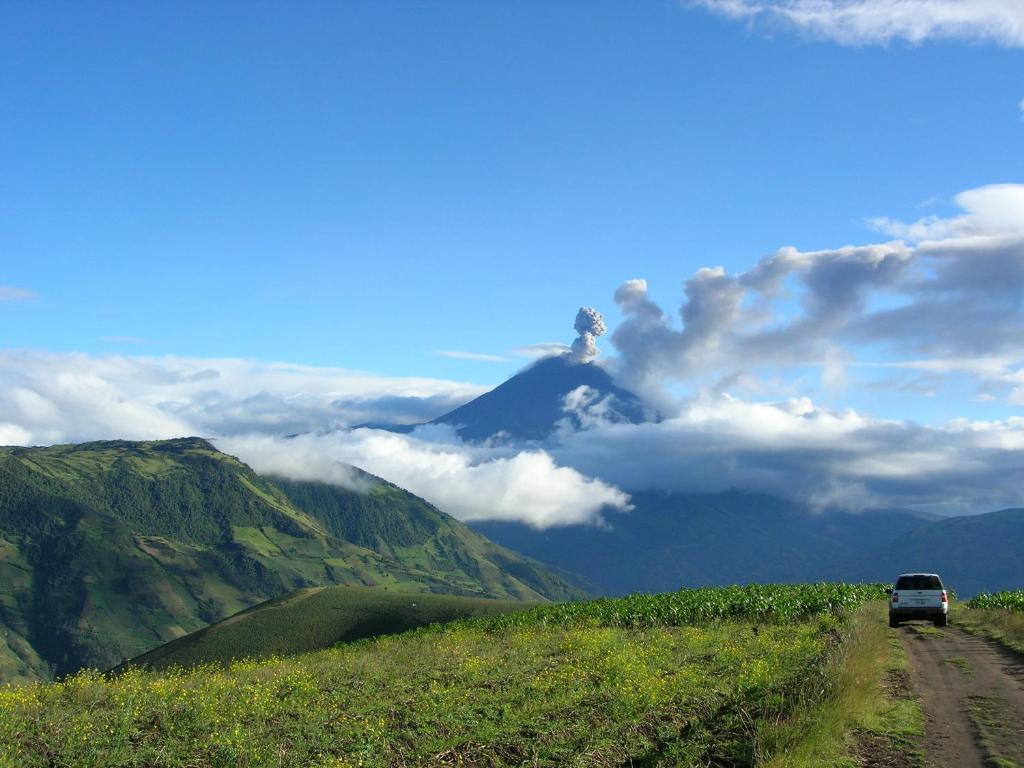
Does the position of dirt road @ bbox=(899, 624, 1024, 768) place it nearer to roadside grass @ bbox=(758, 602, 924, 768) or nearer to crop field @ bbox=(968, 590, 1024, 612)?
roadside grass @ bbox=(758, 602, 924, 768)

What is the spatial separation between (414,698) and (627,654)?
10.2 metres

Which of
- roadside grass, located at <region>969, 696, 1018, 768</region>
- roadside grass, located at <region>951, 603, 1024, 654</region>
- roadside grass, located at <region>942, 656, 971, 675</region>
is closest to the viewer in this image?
roadside grass, located at <region>969, 696, 1018, 768</region>

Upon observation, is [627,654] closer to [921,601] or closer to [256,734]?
[256,734]

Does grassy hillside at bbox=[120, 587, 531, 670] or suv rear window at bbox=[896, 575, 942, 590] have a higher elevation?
suv rear window at bbox=[896, 575, 942, 590]

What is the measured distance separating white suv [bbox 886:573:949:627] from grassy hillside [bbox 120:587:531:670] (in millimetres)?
86159

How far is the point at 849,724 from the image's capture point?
62.0ft

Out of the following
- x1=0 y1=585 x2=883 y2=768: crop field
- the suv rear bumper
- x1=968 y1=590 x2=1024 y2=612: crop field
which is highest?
x1=0 y1=585 x2=883 y2=768: crop field

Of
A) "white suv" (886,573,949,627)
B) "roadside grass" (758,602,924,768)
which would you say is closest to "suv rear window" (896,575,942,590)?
"white suv" (886,573,949,627)

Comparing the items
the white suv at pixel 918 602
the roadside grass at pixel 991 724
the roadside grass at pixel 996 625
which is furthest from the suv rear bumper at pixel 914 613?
the roadside grass at pixel 991 724

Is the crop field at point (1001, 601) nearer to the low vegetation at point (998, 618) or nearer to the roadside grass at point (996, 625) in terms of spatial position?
the low vegetation at point (998, 618)

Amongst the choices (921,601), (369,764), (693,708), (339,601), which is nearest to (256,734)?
(369,764)

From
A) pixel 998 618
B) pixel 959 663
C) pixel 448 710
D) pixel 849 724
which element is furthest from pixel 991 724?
pixel 998 618

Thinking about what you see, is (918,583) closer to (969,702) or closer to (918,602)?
(918,602)

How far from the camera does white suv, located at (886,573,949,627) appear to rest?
4425cm
